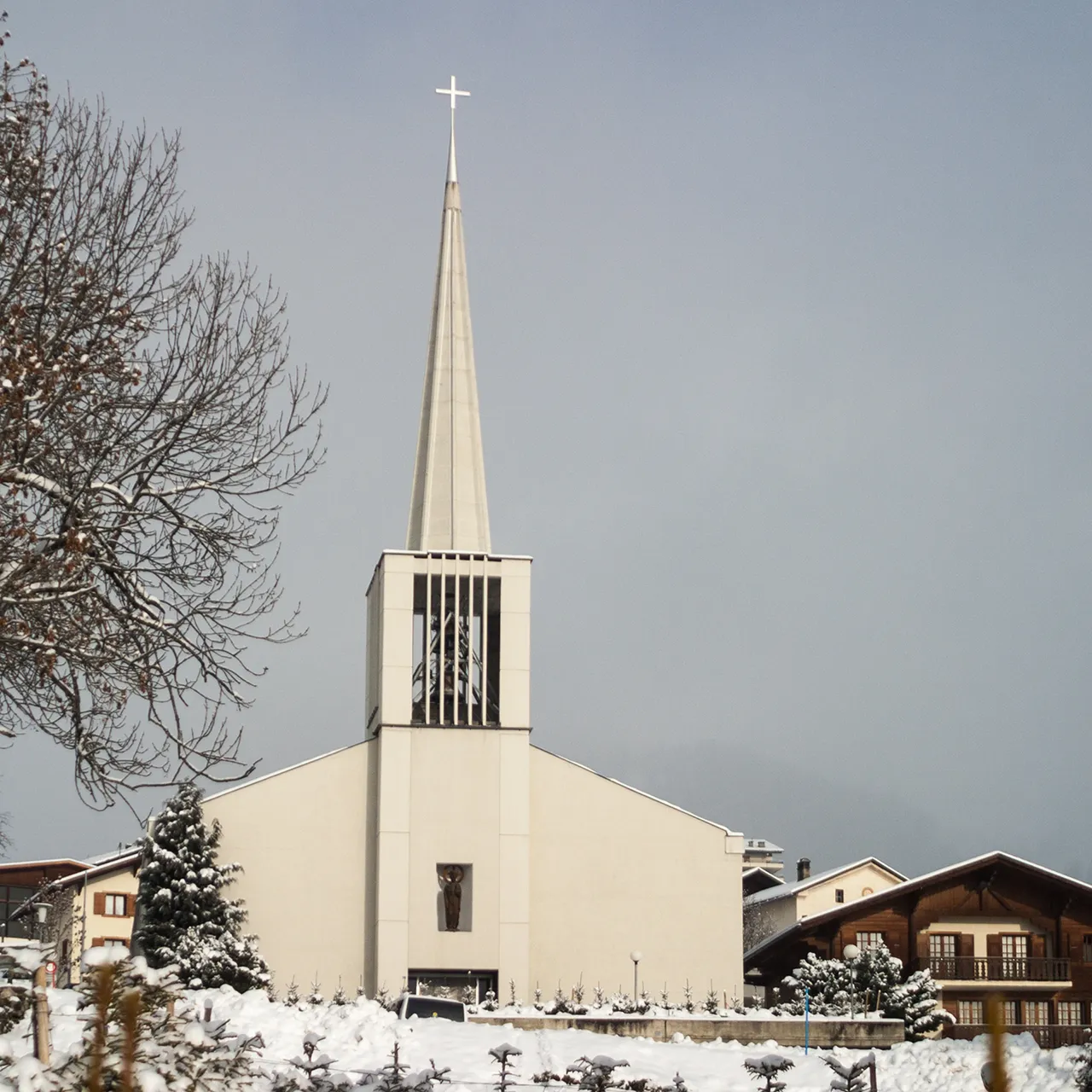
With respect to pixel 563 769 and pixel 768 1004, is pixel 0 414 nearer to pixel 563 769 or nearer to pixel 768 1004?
pixel 563 769

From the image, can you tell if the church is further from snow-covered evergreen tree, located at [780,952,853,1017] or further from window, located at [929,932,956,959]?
window, located at [929,932,956,959]

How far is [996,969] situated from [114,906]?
104 ft

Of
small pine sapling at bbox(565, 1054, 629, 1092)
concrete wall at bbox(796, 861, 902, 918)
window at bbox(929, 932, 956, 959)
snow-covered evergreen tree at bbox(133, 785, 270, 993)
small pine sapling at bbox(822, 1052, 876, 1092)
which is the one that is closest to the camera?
small pine sapling at bbox(565, 1054, 629, 1092)

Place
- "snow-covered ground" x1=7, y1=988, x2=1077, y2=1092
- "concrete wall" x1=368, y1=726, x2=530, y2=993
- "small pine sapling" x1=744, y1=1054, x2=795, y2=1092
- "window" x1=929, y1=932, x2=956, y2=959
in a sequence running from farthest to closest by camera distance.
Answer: "window" x1=929, y1=932, x2=956, y2=959 < "concrete wall" x1=368, y1=726, x2=530, y2=993 < "snow-covered ground" x1=7, y1=988, x2=1077, y2=1092 < "small pine sapling" x1=744, y1=1054, x2=795, y2=1092

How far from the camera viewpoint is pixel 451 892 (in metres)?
43.1

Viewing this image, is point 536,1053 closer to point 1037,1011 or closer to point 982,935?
point 982,935

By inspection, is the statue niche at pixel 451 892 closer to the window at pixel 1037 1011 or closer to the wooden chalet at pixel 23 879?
the window at pixel 1037 1011

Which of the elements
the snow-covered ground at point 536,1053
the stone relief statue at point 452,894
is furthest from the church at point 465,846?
the snow-covered ground at point 536,1053

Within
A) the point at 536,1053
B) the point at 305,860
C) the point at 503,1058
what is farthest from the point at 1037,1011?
the point at 503,1058

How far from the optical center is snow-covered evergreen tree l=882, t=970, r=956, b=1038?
38500 mm

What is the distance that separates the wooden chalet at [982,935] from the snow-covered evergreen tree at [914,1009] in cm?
729

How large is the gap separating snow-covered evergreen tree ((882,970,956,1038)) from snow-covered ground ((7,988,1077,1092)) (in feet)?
46.7

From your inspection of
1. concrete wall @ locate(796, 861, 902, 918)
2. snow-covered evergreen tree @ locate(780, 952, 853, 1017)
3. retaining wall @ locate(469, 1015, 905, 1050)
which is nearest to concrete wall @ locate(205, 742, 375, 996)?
snow-covered evergreen tree @ locate(780, 952, 853, 1017)

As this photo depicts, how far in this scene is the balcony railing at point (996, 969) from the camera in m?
48.3
